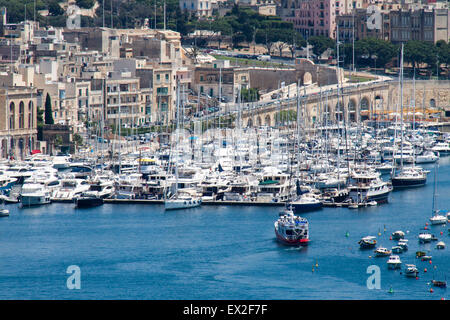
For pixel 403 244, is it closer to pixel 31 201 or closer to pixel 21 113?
pixel 31 201

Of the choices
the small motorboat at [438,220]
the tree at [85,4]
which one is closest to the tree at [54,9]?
the tree at [85,4]

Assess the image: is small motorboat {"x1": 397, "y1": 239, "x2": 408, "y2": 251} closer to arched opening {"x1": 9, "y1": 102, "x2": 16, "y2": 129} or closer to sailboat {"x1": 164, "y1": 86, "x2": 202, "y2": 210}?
sailboat {"x1": 164, "y1": 86, "x2": 202, "y2": 210}

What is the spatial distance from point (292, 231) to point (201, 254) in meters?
2.58

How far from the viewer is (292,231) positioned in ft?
92.2

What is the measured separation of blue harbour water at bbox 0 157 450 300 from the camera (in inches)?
894

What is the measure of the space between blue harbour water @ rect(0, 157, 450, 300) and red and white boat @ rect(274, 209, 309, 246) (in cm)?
30

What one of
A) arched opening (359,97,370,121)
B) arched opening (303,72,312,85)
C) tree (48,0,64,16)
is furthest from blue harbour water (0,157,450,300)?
tree (48,0,64,16)

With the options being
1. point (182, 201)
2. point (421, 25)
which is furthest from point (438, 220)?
point (421, 25)

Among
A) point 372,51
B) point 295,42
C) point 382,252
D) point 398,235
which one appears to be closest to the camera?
point 382,252

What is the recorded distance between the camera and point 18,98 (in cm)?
4459

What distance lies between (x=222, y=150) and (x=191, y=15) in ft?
145

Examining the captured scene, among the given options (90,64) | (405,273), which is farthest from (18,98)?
(405,273)

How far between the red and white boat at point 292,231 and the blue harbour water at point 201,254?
0.98 ft

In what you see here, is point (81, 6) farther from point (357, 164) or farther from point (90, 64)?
point (357, 164)
